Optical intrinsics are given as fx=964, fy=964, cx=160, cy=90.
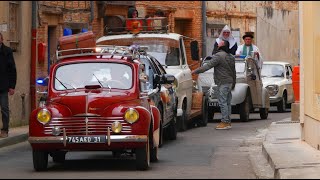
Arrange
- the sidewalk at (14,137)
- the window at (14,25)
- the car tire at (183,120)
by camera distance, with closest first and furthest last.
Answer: the sidewalk at (14,137)
the car tire at (183,120)
the window at (14,25)

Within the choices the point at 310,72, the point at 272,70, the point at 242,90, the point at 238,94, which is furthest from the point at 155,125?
the point at 272,70

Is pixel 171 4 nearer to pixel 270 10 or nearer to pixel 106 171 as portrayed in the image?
pixel 270 10

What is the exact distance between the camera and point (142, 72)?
15398mm

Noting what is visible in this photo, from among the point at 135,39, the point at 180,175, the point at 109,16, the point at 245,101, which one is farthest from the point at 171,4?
the point at 180,175

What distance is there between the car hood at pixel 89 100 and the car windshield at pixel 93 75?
453 mm

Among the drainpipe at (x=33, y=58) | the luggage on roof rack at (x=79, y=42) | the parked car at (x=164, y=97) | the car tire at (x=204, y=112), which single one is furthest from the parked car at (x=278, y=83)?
the luggage on roof rack at (x=79, y=42)

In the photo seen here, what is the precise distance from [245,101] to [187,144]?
6.53 meters

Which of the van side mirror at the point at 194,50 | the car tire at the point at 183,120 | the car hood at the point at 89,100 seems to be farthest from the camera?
the van side mirror at the point at 194,50

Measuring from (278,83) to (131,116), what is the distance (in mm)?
18971

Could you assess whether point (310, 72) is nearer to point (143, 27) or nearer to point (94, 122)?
point (94, 122)

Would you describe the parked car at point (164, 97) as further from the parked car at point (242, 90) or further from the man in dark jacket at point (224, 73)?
the parked car at point (242, 90)

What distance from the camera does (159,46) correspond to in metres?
21.8

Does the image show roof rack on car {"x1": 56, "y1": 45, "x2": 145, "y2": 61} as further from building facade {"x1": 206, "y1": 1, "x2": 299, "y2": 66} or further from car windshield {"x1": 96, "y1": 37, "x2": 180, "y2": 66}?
building facade {"x1": 206, "y1": 1, "x2": 299, "y2": 66}

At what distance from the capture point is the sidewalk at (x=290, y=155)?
1259 centimetres
